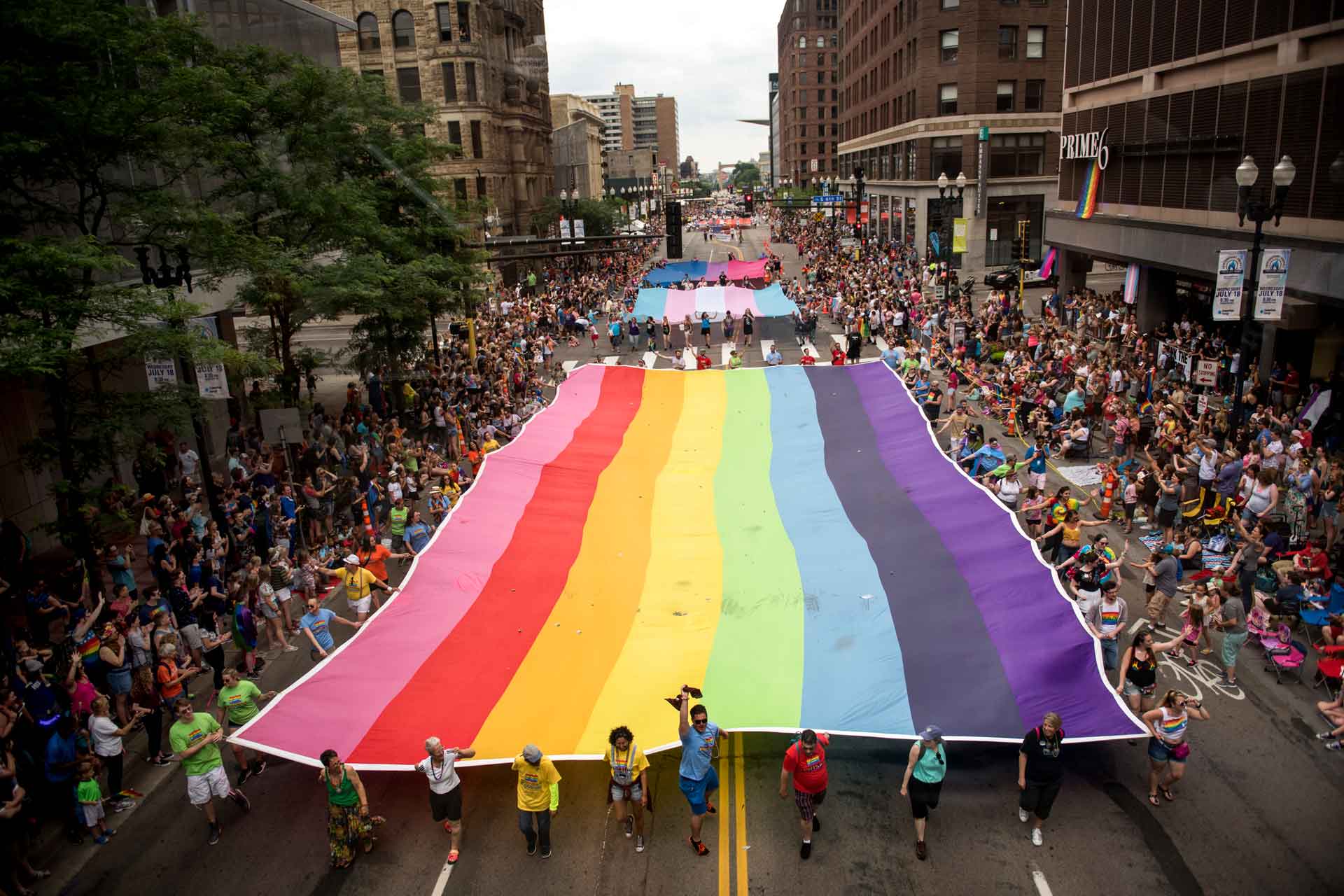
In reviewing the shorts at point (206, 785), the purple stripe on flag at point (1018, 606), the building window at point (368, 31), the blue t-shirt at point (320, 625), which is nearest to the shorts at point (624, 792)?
the purple stripe on flag at point (1018, 606)

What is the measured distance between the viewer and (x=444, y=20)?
60.1 meters

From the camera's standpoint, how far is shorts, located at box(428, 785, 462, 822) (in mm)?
9172

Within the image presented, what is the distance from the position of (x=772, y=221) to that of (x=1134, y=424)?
12997 centimetres

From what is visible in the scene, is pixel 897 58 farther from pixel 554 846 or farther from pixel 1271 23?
pixel 554 846

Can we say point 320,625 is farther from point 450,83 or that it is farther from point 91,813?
point 450,83

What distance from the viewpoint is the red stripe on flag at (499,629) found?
9.99 m

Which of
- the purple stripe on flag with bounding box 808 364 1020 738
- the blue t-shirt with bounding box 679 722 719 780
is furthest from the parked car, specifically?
the blue t-shirt with bounding box 679 722 719 780

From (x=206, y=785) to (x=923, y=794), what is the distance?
7.64 m

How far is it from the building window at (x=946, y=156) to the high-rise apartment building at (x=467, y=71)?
3098cm

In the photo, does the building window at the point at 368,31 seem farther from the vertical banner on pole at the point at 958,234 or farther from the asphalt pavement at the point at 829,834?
the asphalt pavement at the point at 829,834

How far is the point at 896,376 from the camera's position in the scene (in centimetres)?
2161

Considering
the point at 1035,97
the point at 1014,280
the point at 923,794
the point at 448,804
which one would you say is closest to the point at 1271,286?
the point at 923,794

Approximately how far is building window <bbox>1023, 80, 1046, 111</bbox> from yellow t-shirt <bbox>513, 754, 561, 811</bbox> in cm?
6127

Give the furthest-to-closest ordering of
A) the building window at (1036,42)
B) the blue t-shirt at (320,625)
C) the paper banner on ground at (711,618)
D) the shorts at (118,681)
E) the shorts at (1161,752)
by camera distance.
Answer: the building window at (1036,42) < the blue t-shirt at (320,625) < the shorts at (118,681) < the paper banner on ground at (711,618) < the shorts at (1161,752)
